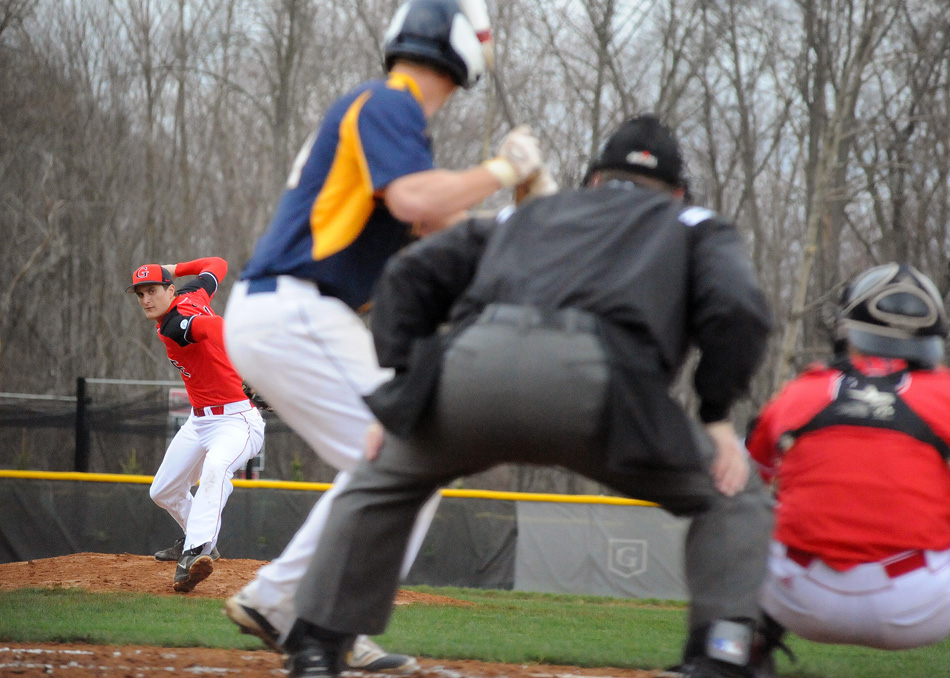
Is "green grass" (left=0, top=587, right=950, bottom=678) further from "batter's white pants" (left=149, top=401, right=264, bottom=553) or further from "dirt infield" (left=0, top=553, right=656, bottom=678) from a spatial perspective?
"batter's white pants" (left=149, top=401, right=264, bottom=553)

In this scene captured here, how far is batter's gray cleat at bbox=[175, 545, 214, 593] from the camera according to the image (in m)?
7.71

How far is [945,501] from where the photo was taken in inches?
142

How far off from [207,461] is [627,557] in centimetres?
541

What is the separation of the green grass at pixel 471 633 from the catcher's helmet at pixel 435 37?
2863 mm

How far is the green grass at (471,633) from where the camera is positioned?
5293 millimetres

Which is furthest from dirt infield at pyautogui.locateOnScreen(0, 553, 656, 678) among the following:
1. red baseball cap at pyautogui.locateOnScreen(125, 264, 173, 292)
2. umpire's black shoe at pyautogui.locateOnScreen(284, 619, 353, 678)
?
red baseball cap at pyautogui.locateOnScreen(125, 264, 173, 292)

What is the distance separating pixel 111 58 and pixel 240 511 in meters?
15.8

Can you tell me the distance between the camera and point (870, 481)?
11.5 ft

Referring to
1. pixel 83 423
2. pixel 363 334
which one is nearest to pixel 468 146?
pixel 83 423

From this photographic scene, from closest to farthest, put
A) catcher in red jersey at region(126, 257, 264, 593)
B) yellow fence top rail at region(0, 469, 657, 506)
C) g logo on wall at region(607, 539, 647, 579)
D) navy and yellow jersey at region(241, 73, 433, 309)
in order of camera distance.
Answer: navy and yellow jersey at region(241, 73, 433, 309)
catcher in red jersey at region(126, 257, 264, 593)
yellow fence top rail at region(0, 469, 657, 506)
g logo on wall at region(607, 539, 647, 579)

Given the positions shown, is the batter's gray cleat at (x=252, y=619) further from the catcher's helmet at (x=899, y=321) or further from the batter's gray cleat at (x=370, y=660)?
the catcher's helmet at (x=899, y=321)

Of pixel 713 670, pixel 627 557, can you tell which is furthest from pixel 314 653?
pixel 627 557

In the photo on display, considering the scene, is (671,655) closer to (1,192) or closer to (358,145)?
(358,145)

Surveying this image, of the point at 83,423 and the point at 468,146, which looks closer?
the point at 83,423
